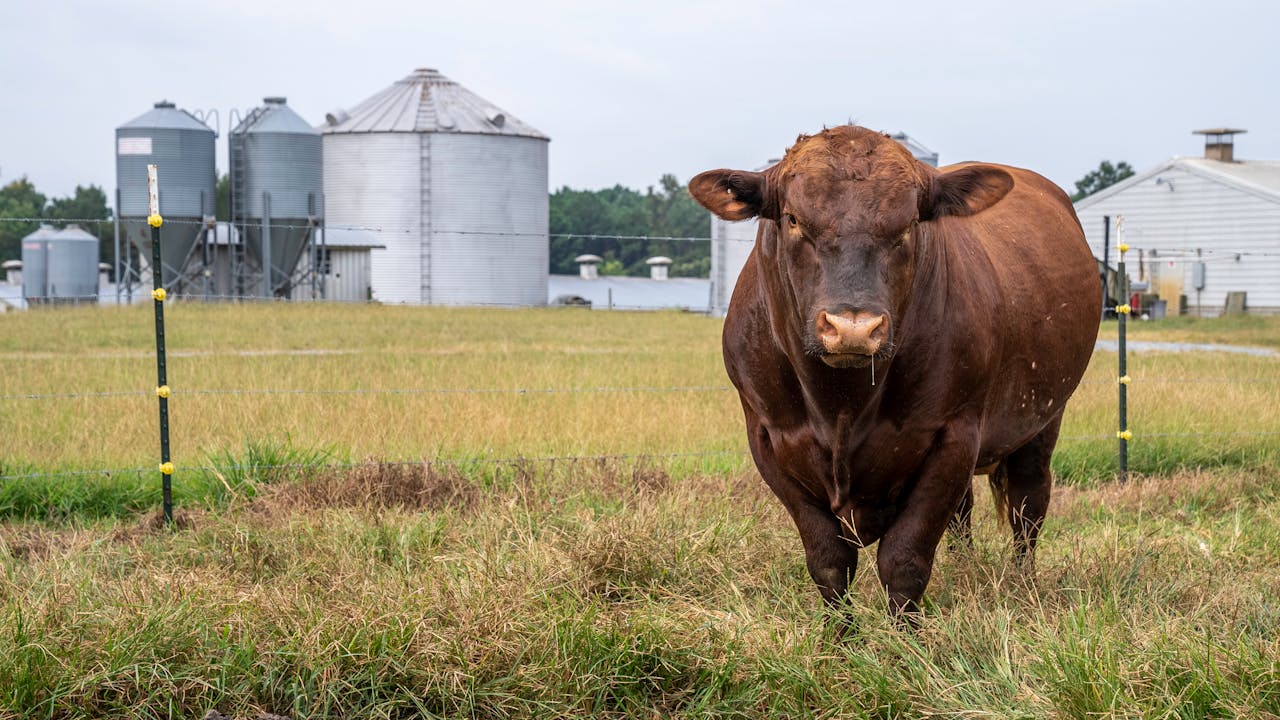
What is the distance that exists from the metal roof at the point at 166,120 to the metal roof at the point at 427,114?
18.1 feet

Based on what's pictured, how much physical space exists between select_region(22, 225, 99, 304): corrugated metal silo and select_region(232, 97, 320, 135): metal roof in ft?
26.2

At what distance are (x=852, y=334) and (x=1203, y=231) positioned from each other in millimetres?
34330

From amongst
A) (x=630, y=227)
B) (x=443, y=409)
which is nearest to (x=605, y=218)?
(x=630, y=227)

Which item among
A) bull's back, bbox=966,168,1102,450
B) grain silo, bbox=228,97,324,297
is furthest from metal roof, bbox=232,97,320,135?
bull's back, bbox=966,168,1102,450

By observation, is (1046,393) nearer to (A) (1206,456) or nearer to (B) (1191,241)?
(A) (1206,456)

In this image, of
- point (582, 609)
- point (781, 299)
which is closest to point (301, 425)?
point (582, 609)

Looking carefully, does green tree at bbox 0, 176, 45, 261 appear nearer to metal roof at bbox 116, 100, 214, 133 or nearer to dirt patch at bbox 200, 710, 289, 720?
metal roof at bbox 116, 100, 214, 133

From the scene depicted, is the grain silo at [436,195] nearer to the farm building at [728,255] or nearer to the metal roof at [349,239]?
the metal roof at [349,239]

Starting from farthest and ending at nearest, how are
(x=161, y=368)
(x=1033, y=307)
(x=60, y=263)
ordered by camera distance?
(x=60, y=263) < (x=161, y=368) < (x=1033, y=307)

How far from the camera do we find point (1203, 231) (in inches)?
1351

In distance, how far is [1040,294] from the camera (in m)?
5.12

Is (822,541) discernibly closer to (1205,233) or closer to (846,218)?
(846,218)

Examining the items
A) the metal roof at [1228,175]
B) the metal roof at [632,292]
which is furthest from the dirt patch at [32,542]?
the metal roof at [632,292]

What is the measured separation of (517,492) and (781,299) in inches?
104
